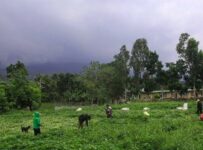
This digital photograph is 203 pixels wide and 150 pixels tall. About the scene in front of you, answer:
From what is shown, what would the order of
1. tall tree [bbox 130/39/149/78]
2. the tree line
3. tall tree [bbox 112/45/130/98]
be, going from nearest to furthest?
the tree line → tall tree [bbox 130/39/149/78] → tall tree [bbox 112/45/130/98]

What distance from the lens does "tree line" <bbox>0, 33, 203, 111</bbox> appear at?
67.8 metres

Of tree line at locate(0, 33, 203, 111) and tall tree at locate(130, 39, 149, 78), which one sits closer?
tree line at locate(0, 33, 203, 111)

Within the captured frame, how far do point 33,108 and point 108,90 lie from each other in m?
30.7

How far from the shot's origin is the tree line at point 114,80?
67.8 m

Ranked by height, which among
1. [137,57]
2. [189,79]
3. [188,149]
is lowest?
[188,149]

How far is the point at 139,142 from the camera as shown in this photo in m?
18.7

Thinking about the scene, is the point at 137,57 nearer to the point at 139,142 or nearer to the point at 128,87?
the point at 128,87

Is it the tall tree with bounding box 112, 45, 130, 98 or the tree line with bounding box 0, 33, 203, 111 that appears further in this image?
the tall tree with bounding box 112, 45, 130, 98

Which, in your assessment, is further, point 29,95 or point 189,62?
point 189,62

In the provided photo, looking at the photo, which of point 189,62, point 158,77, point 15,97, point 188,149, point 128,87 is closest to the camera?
point 188,149

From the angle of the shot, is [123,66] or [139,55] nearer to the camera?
[139,55]

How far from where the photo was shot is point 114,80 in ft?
314

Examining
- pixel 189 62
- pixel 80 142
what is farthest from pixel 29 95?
pixel 80 142

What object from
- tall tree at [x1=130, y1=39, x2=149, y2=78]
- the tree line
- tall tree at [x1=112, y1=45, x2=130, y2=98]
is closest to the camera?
the tree line
